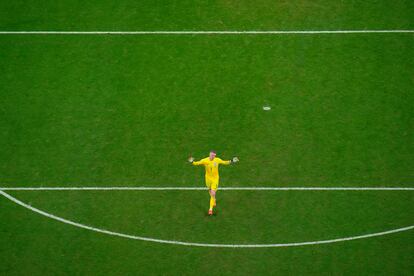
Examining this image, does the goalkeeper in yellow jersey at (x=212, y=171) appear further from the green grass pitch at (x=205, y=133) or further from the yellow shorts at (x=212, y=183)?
the green grass pitch at (x=205, y=133)

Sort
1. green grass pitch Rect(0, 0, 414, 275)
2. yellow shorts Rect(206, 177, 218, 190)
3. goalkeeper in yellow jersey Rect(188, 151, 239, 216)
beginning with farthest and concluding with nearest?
yellow shorts Rect(206, 177, 218, 190) → goalkeeper in yellow jersey Rect(188, 151, 239, 216) → green grass pitch Rect(0, 0, 414, 275)

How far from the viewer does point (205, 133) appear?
61.2 ft

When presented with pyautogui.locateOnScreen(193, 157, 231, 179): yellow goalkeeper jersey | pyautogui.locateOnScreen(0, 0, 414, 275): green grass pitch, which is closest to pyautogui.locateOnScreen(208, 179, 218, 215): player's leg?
pyautogui.locateOnScreen(193, 157, 231, 179): yellow goalkeeper jersey

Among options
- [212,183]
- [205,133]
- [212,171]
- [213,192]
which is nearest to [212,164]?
[212,171]

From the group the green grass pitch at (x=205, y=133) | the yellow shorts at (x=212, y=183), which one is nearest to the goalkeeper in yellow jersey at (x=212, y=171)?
the yellow shorts at (x=212, y=183)

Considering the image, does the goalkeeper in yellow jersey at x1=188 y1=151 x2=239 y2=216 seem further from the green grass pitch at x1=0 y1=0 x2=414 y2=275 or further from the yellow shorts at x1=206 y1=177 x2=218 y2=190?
the green grass pitch at x1=0 y1=0 x2=414 y2=275

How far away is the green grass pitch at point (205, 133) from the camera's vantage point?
52.3 feet

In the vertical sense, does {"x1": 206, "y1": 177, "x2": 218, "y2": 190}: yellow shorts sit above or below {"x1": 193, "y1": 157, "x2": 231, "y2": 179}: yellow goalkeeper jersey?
below

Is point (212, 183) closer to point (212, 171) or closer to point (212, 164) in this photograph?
point (212, 171)

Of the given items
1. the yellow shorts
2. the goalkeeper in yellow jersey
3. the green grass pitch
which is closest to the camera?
the green grass pitch

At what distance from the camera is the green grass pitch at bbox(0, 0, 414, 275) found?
1595cm

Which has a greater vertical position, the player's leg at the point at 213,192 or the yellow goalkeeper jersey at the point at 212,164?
the yellow goalkeeper jersey at the point at 212,164

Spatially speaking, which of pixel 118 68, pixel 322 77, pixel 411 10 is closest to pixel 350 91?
pixel 322 77

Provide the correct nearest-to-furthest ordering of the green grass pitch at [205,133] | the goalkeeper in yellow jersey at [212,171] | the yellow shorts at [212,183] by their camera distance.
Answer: the green grass pitch at [205,133] < the goalkeeper in yellow jersey at [212,171] < the yellow shorts at [212,183]
